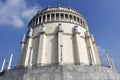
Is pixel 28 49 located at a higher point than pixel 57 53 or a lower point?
higher

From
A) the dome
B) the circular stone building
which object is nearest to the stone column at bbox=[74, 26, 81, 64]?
the circular stone building

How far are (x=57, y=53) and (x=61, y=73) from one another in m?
8.56

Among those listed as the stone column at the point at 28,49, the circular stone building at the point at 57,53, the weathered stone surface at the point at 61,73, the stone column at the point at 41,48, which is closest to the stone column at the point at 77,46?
the circular stone building at the point at 57,53

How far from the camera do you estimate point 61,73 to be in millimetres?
20234

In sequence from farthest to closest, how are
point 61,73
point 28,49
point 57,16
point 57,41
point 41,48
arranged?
1. point 57,16
2. point 28,49
3. point 57,41
4. point 41,48
5. point 61,73

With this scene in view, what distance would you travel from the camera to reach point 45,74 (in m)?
20.5

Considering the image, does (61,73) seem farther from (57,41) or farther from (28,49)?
(28,49)

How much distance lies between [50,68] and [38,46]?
9960mm

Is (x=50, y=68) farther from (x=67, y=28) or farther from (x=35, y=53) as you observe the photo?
(x=67, y=28)

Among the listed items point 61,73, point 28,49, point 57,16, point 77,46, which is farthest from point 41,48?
point 57,16

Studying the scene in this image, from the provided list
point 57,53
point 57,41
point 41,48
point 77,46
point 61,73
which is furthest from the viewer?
point 57,41

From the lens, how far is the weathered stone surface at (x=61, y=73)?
2017 cm

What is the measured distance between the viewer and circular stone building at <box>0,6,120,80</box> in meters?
20.8

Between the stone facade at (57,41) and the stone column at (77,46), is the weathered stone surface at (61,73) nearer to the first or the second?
the stone facade at (57,41)
